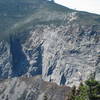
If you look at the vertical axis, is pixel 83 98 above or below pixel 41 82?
above

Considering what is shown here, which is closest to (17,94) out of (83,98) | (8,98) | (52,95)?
(8,98)

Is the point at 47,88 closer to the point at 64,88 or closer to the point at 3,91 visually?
the point at 64,88

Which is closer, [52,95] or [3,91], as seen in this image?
[52,95]

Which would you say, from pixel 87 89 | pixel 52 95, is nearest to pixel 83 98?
pixel 87 89

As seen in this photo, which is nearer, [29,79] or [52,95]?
[52,95]

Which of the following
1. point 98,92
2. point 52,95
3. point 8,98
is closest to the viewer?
point 98,92

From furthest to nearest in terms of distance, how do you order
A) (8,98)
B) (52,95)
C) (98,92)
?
(8,98)
(52,95)
(98,92)

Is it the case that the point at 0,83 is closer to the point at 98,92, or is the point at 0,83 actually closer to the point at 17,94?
the point at 17,94

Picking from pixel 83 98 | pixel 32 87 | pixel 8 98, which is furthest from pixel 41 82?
pixel 83 98

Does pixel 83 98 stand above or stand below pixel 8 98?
above
